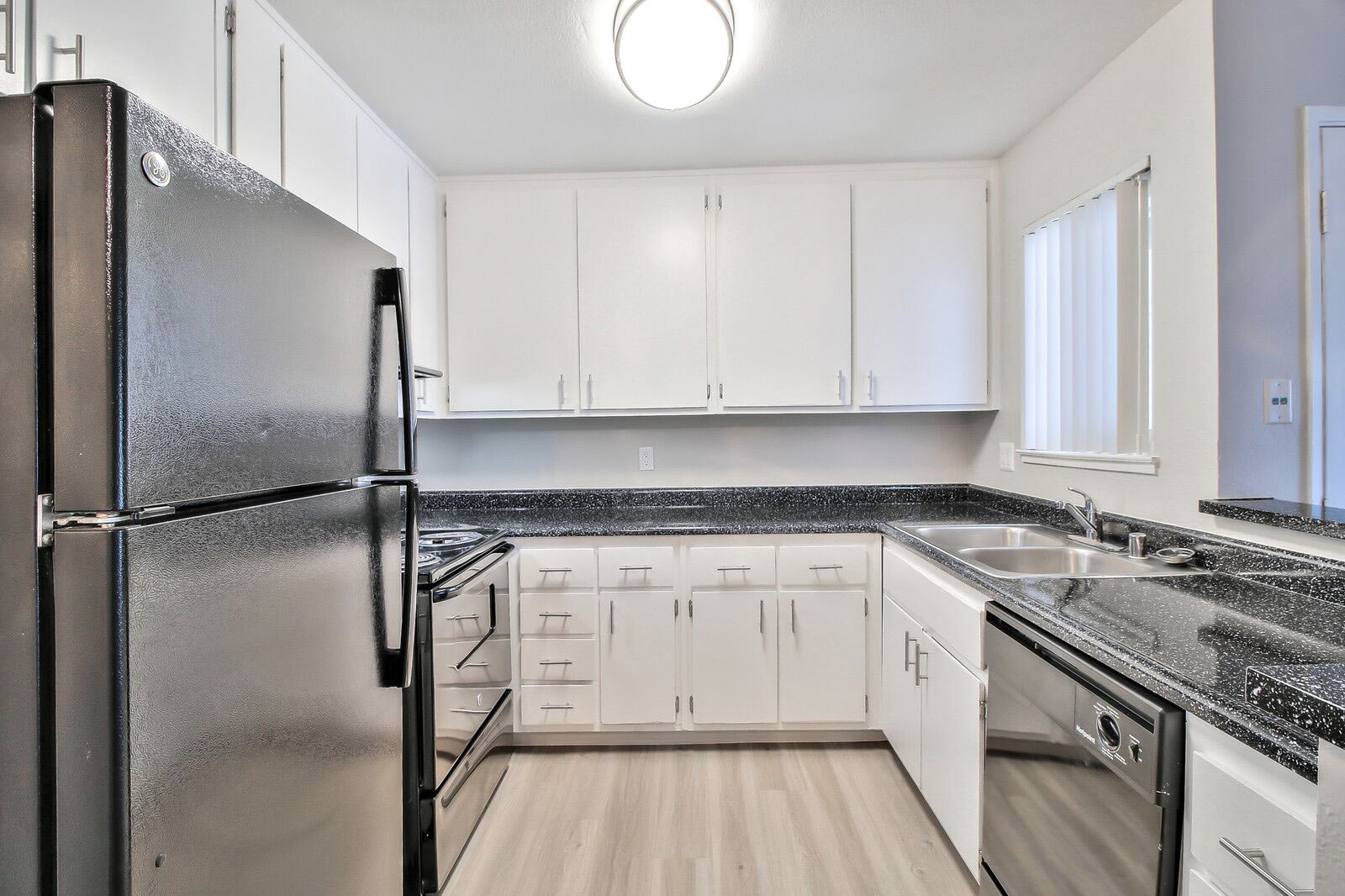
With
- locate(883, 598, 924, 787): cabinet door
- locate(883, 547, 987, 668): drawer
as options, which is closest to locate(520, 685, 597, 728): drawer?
locate(883, 598, 924, 787): cabinet door

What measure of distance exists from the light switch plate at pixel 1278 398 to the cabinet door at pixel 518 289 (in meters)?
2.19

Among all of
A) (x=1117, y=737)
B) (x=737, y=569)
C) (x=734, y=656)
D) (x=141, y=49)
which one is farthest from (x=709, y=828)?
(x=141, y=49)

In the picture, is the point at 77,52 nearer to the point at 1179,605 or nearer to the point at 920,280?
the point at 1179,605

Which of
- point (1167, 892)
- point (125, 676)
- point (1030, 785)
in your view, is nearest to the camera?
point (125, 676)

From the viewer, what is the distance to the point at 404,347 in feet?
3.75

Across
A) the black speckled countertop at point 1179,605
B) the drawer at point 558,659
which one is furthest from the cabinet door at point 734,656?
the drawer at point 558,659

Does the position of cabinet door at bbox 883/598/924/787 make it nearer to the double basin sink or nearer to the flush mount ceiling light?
the double basin sink

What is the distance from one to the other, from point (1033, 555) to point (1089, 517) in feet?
0.66

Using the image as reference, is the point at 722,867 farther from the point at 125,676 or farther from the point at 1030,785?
the point at 125,676

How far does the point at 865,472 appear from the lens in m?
2.90

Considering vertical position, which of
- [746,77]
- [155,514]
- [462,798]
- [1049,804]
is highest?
[746,77]

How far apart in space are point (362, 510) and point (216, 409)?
0.34 m

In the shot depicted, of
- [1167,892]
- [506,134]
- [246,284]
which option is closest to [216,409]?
[246,284]

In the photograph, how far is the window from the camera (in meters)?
1.79
